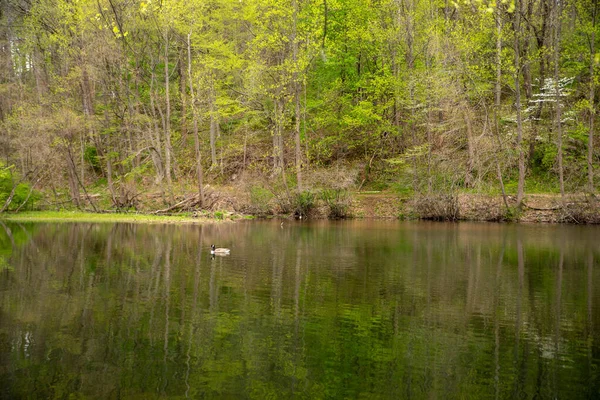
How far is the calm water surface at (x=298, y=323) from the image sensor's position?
23.1 ft

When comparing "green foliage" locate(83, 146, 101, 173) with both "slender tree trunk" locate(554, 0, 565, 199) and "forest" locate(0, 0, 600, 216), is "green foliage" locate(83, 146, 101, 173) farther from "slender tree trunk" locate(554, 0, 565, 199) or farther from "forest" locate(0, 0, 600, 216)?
"slender tree trunk" locate(554, 0, 565, 199)

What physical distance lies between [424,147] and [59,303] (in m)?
29.2

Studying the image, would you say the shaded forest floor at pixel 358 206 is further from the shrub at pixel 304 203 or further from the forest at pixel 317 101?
the forest at pixel 317 101

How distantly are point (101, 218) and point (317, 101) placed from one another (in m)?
18.0

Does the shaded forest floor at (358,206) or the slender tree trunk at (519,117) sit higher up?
the slender tree trunk at (519,117)

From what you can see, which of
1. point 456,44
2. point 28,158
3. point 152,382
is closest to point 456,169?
point 456,44

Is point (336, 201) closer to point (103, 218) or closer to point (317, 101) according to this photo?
point (317, 101)

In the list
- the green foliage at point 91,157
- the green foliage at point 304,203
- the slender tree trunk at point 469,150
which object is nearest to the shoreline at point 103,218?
the green foliage at point 304,203

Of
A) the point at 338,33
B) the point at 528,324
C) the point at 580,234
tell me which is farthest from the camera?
the point at 338,33

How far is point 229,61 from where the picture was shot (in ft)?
126

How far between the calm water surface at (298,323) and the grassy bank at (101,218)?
11.1 meters

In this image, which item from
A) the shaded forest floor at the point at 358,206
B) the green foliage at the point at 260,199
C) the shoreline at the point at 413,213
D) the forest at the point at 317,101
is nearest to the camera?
the shoreline at the point at 413,213

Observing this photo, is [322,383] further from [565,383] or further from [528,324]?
[528,324]

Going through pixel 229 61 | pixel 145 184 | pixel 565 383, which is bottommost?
pixel 565 383
